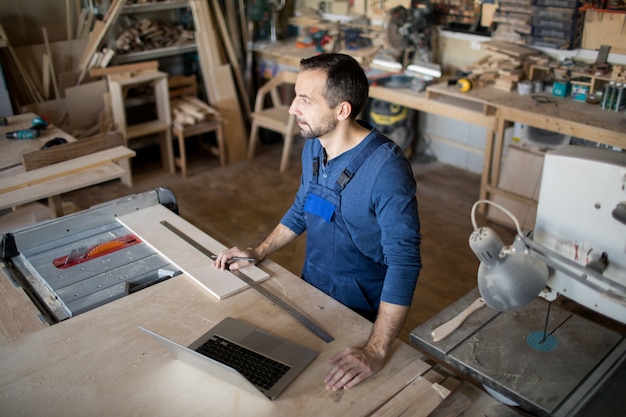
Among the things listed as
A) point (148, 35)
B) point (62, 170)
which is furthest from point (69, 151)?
point (148, 35)

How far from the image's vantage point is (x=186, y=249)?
2.16 metres

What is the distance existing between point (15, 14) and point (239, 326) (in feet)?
13.9

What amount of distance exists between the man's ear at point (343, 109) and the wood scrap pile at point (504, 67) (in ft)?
8.48

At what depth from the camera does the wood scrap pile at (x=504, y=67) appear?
4.16 metres

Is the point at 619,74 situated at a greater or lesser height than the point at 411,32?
lesser

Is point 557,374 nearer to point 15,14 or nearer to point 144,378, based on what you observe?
point 144,378

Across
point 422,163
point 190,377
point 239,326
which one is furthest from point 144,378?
point 422,163

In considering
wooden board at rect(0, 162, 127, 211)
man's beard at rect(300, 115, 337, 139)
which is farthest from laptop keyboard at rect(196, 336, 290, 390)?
wooden board at rect(0, 162, 127, 211)

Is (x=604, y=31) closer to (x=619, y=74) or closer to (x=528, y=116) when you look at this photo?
(x=619, y=74)

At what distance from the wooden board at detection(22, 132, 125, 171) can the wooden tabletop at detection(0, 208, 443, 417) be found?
1324 mm

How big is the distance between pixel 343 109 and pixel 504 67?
264 cm

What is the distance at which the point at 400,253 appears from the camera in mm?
1787

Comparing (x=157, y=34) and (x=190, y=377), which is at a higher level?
(x=157, y=34)

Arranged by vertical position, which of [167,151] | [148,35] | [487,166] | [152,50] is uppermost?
[148,35]
